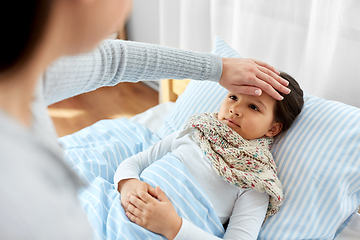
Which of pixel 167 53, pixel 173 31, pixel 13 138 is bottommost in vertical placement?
pixel 173 31

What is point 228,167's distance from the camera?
3.40 ft

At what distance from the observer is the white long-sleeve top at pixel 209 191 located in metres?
0.93

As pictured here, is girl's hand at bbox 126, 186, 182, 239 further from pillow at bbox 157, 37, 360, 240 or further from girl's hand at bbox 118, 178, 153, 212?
pillow at bbox 157, 37, 360, 240

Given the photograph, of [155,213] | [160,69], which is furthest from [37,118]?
[160,69]

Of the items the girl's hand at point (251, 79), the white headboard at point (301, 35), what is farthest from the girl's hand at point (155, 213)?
the white headboard at point (301, 35)

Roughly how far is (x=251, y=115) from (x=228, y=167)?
20 centimetres

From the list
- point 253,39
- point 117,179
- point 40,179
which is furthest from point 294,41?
point 40,179

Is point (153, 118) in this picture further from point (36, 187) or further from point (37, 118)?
point (36, 187)

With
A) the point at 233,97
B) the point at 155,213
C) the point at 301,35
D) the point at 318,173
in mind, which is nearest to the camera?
the point at 155,213

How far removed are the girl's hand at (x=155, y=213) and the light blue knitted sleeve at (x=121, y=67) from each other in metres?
0.36

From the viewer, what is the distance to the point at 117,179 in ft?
3.41

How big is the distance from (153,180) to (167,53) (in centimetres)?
42

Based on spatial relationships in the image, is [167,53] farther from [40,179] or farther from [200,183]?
[40,179]

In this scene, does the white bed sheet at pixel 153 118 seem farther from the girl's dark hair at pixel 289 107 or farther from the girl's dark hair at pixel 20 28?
the girl's dark hair at pixel 20 28
